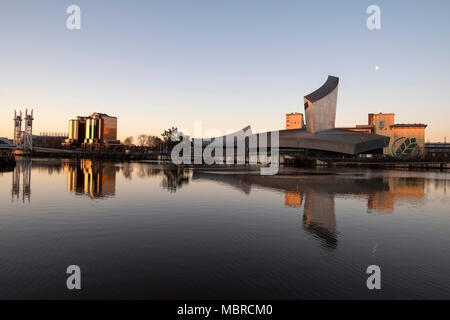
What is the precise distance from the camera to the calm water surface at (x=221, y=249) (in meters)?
6.40

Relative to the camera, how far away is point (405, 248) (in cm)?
937

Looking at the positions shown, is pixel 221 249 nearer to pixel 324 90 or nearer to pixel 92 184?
pixel 92 184

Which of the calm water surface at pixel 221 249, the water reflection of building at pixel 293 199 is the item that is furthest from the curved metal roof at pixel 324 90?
the calm water surface at pixel 221 249

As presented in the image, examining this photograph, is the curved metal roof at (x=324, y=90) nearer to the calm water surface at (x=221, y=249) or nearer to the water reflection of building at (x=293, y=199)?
the water reflection of building at (x=293, y=199)

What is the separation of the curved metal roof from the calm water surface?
215ft

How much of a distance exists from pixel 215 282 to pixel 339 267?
10.4 ft

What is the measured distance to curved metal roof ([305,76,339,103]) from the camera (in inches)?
3088

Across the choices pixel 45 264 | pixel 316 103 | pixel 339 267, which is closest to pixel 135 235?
pixel 45 264

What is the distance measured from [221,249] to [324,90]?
257ft

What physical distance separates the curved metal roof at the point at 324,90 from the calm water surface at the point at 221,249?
6565 cm

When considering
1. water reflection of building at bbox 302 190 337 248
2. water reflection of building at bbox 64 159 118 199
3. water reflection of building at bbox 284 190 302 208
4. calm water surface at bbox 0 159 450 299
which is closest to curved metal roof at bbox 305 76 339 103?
water reflection of building at bbox 64 159 118 199

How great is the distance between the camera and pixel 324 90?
8006cm

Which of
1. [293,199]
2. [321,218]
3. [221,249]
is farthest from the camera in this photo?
[293,199]

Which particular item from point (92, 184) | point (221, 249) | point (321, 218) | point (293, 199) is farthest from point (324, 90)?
point (221, 249)
